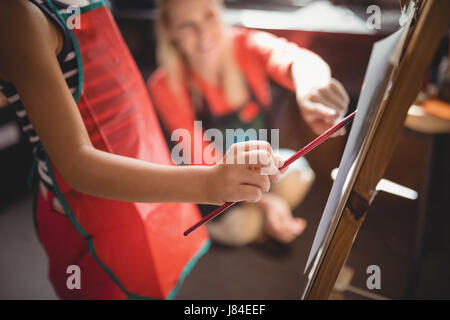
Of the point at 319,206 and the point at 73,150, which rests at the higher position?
the point at 73,150

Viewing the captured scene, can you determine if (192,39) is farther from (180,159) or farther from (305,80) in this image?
(305,80)

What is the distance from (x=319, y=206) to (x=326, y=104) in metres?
0.70

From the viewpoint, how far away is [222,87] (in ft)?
4.70

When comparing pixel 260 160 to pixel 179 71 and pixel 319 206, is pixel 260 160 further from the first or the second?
pixel 179 71

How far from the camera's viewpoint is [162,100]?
1.41 metres

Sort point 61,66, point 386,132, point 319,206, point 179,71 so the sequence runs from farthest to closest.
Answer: point 179,71, point 319,206, point 61,66, point 386,132

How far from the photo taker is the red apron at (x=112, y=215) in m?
0.57

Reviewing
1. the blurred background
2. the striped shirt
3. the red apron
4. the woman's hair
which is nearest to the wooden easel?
the red apron

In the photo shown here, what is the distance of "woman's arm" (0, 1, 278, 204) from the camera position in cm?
43

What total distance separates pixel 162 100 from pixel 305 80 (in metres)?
0.91

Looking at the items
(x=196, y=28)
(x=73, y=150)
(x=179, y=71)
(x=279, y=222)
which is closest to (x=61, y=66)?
(x=73, y=150)

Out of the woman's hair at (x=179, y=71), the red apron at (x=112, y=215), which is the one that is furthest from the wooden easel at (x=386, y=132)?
the woman's hair at (x=179, y=71)

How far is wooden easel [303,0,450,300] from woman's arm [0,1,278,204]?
0.12m

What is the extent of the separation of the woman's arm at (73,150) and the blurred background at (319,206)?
70 centimetres
